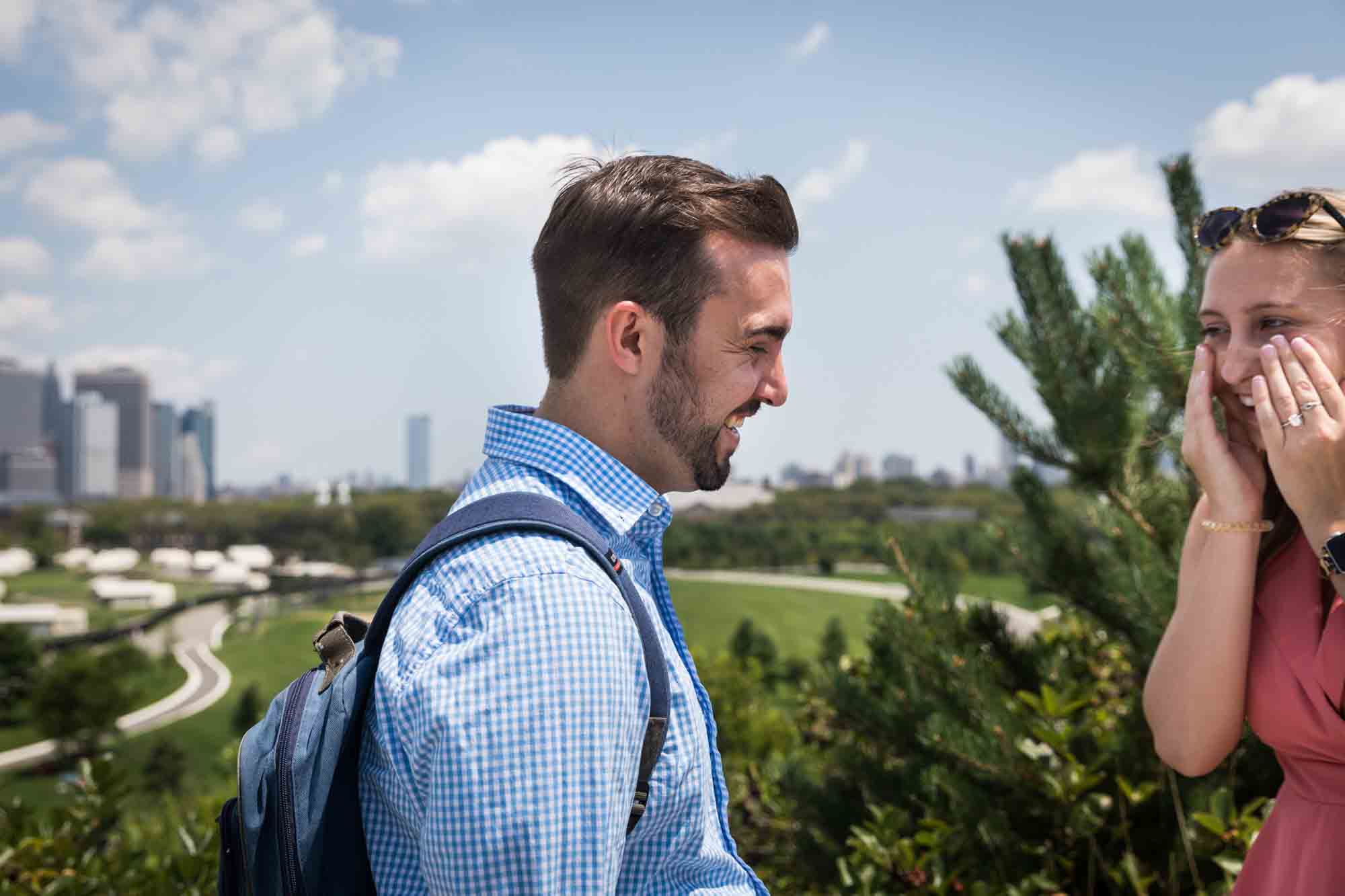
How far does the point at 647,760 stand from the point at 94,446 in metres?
102

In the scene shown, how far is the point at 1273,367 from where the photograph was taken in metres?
1.61

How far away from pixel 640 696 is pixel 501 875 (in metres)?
0.22

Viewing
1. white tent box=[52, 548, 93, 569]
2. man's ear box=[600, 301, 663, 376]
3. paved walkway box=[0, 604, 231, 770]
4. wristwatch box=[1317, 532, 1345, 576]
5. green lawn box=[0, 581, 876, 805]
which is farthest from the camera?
white tent box=[52, 548, 93, 569]

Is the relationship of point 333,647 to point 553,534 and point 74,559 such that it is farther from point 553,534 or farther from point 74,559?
point 74,559

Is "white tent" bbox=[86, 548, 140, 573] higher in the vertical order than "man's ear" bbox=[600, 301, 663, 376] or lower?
lower

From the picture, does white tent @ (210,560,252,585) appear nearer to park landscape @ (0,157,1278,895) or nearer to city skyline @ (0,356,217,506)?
city skyline @ (0,356,217,506)

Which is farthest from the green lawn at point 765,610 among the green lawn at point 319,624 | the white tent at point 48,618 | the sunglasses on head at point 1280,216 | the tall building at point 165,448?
the tall building at point 165,448

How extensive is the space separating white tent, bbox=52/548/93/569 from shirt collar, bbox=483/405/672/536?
62667 millimetres

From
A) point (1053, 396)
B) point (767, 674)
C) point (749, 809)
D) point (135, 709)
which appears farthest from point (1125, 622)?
point (135, 709)

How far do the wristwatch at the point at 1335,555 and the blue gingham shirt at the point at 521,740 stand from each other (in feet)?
3.36

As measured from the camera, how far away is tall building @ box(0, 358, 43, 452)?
283 feet

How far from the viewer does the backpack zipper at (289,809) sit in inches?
43.4

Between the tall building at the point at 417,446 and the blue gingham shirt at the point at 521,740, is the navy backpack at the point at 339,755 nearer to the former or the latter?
the blue gingham shirt at the point at 521,740

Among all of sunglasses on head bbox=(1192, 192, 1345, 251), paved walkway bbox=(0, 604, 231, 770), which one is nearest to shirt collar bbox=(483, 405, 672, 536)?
sunglasses on head bbox=(1192, 192, 1345, 251)
